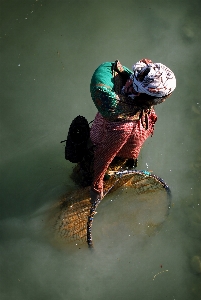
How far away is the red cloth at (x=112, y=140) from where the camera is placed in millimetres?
1487

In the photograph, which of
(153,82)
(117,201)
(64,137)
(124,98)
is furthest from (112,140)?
(64,137)

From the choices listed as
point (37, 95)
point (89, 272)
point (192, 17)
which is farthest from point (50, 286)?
point (192, 17)

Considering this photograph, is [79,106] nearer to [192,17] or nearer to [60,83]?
[60,83]

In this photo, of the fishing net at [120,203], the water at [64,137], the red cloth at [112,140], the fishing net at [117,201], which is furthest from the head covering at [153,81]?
the water at [64,137]

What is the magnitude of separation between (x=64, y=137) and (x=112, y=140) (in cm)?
102

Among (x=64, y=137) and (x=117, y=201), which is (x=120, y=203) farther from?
(x=64, y=137)

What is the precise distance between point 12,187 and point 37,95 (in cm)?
59

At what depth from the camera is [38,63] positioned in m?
2.64

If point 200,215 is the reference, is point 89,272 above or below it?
below

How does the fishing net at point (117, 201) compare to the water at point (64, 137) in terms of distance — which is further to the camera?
the water at point (64, 137)

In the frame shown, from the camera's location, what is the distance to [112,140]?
4.89 feet

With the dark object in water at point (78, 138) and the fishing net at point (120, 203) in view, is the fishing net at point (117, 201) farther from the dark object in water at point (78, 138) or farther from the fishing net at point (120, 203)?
the dark object in water at point (78, 138)

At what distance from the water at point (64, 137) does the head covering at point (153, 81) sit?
105 centimetres

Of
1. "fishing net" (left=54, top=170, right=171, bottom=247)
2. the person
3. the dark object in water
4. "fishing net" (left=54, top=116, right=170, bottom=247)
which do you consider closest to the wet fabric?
the person
